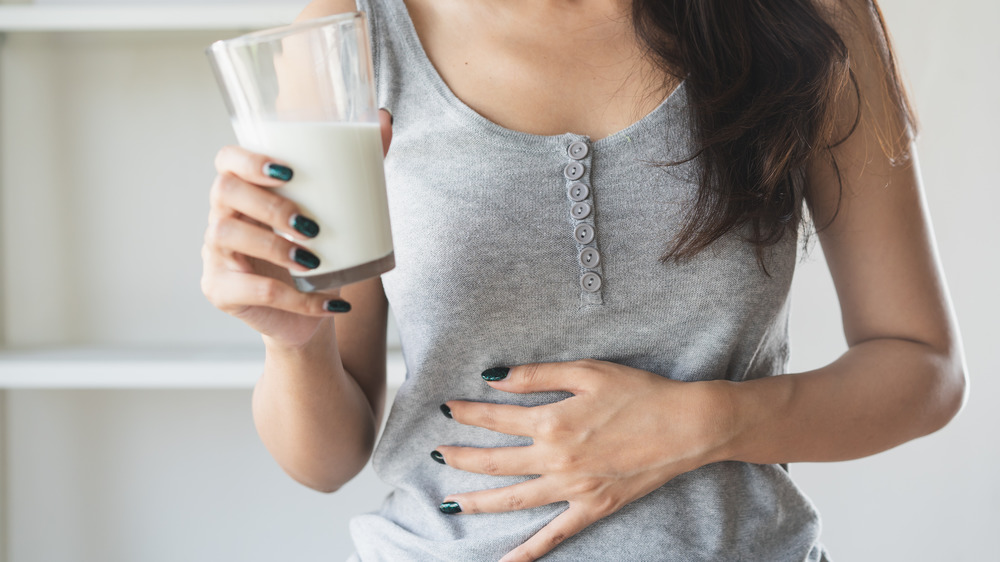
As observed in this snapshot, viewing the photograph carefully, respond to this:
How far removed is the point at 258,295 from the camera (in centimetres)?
53

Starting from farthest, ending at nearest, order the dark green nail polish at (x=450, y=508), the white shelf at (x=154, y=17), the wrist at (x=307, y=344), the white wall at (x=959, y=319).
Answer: the white wall at (x=959, y=319)
the white shelf at (x=154, y=17)
the dark green nail polish at (x=450, y=508)
the wrist at (x=307, y=344)

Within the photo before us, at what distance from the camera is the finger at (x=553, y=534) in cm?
Answer: 73

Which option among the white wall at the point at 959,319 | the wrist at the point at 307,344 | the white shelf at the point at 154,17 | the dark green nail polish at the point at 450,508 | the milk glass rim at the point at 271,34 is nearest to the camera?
the milk glass rim at the point at 271,34

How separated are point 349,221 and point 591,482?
0.36 metres

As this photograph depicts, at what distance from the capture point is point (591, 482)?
72 cm

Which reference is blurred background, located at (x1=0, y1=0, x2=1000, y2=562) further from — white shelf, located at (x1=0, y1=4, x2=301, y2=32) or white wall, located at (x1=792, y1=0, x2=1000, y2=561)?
white shelf, located at (x1=0, y1=4, x2=301, y2=32)

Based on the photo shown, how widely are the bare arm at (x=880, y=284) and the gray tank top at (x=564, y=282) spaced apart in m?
0.09

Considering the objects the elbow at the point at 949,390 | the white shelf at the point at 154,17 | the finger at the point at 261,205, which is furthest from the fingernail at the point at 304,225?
the white shelf at the point at 154,17

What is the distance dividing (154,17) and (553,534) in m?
1.09

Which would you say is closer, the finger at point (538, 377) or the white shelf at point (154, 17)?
the finger at point (538, 377)

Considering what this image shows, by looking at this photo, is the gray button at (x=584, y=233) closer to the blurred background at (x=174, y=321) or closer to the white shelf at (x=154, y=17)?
the white shelf at (x=154, y=17)

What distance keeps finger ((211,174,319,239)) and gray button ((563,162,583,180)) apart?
30 cm


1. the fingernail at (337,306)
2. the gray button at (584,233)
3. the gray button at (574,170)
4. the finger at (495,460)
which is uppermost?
the gray button at (574,170)

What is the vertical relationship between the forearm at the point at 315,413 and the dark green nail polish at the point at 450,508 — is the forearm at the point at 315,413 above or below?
above
